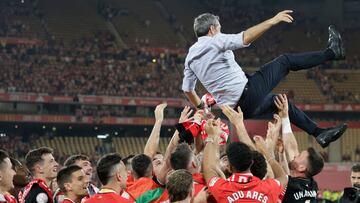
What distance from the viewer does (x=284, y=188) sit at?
645 centimetres

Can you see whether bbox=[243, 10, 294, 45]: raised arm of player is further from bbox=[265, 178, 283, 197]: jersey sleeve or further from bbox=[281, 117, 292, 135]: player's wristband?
bbox=[265, 178, 283, 197]: jersey sleeve

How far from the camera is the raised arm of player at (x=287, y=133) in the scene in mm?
7297

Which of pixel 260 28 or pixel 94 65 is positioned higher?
pixel 260 28

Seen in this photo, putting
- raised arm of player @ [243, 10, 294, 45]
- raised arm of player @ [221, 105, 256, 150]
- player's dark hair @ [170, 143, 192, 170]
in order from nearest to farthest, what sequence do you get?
player's dark hair @ [170, 143, 192, 170] < raised arm of player @ [221, 105, 256, 150] < raised arm of player @ [243, 10, 294, 45]

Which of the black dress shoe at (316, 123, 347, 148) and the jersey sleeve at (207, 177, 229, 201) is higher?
the jersey sleeve at (207, 177, 229, 201)

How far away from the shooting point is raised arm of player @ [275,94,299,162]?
23.9ft

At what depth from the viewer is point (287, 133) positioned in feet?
Answer: 24.1

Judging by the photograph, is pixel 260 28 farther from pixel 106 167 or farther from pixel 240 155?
pixel 106 167

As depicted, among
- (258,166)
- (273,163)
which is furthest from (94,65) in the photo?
(258,166)

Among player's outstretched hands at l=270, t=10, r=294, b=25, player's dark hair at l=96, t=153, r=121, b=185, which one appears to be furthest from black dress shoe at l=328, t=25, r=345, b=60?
player's dark hair at l=96, t=153, r=121, b=185

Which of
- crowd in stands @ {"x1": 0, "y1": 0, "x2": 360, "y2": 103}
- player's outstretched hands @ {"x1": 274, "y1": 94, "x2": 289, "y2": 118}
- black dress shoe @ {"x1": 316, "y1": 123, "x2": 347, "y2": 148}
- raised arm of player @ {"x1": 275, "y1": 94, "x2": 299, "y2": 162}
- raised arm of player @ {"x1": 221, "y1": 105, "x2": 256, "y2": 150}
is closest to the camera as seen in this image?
raised arm of player @ {"x1": 221, "y1": 105, "x2": 256, "y2": 150}

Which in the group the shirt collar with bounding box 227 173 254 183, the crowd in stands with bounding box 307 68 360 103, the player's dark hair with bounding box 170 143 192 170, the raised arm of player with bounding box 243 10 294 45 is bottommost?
the crowd in stands with bounding box 307 68 360 103

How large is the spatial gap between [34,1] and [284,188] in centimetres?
3803

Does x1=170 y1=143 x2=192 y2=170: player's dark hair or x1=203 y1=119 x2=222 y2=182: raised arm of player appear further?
x1=170 y1=143 x2=192 y2=170: player's dark hair
